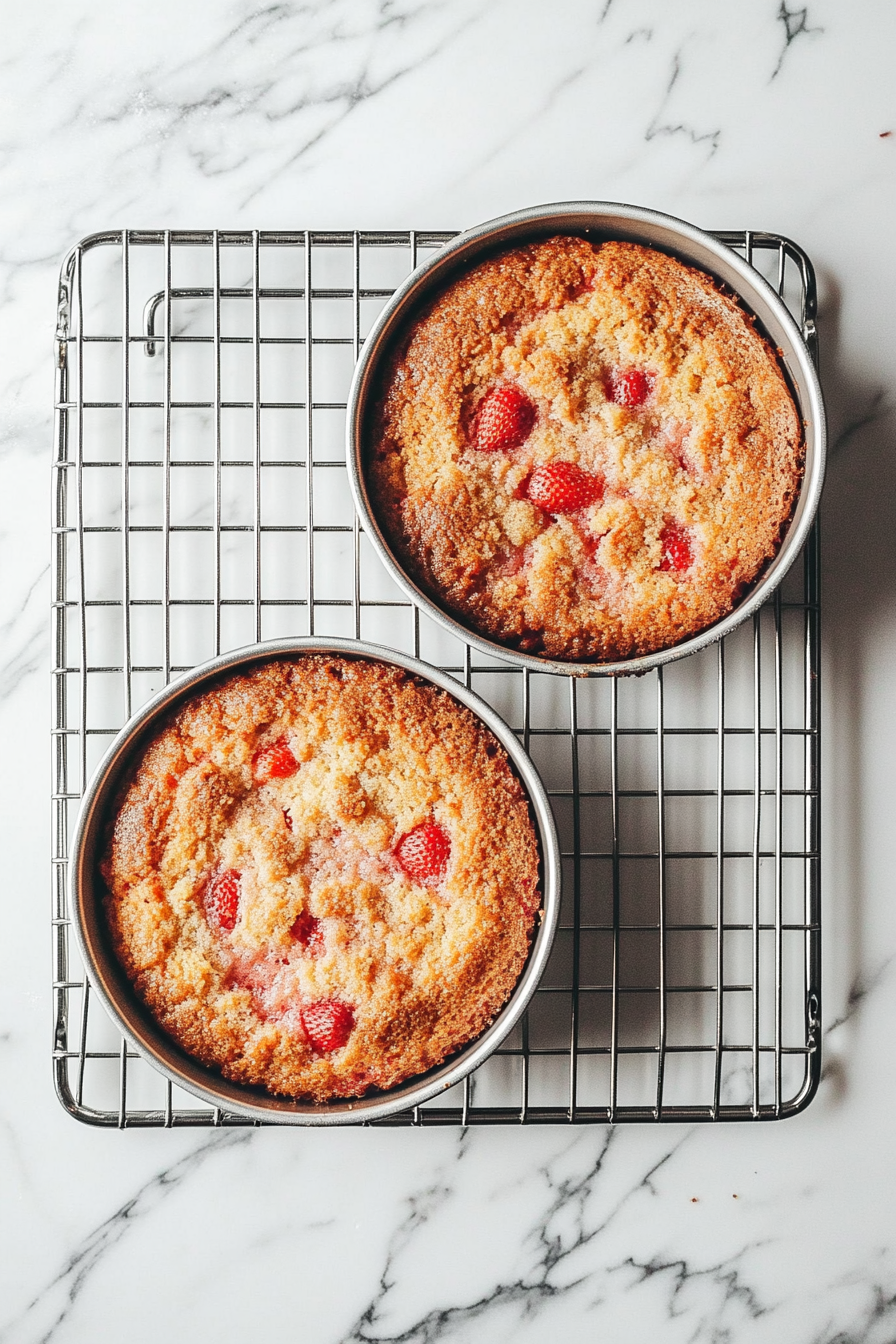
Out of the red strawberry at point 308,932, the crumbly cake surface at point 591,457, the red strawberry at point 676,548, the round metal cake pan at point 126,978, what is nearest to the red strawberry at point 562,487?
the crumbly cake surface at point 591,457

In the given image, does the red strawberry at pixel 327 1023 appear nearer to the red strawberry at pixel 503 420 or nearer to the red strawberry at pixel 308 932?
the red strawberry at pixel 308 932

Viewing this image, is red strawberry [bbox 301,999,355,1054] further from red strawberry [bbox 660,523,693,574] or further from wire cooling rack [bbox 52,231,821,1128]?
red strawberry [bbox 660,523,693,574]

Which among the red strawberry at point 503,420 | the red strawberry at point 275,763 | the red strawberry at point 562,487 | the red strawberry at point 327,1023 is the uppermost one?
the red strawberry at point 503,420

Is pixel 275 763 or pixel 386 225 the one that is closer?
pixel 275 763

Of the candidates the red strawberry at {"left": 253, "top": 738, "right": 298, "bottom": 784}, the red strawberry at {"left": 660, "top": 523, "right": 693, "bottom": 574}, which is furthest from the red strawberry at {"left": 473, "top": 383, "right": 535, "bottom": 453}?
the red strawberry at {"left": 253, "top": 738, "right": 298, "bottom": 784}

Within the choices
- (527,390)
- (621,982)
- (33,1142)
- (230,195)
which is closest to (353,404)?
(527,390)

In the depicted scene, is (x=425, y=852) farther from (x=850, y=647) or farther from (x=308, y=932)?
(x=850, y=647)

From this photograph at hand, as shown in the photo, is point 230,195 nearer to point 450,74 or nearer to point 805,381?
A: point 450,74

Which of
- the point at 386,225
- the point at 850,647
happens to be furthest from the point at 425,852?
the point at 386,225
